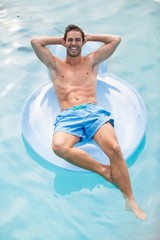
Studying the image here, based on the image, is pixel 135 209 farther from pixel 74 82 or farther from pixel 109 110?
pixel 74 82

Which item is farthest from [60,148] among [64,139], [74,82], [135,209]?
[74,82]

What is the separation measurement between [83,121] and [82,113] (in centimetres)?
10

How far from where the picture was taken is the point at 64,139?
280 cm

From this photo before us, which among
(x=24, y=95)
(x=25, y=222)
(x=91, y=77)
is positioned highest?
(x=91, y=77)

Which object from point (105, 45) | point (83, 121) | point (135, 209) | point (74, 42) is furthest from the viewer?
point (105, 45)

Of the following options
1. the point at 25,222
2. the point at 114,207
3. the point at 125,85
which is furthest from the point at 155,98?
the point at 25,222

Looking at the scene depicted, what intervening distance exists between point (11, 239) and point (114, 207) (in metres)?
0.86

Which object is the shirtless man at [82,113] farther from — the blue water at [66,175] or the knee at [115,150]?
the blue water at [66,175]

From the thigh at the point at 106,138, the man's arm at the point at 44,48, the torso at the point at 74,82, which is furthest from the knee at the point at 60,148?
Answer: the man's arm at the point at 44,48

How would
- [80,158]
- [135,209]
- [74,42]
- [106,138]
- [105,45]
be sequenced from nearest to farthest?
[135,209] → [80,158] → [106,138] → [74,42] → [105,45]

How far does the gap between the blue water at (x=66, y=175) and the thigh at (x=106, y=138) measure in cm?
43

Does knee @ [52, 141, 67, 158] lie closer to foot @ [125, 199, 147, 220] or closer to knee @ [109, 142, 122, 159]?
knee @ [109, 142, 122, 159]

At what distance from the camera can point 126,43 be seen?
509 cm

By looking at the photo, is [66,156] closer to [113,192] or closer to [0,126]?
[113,192]
